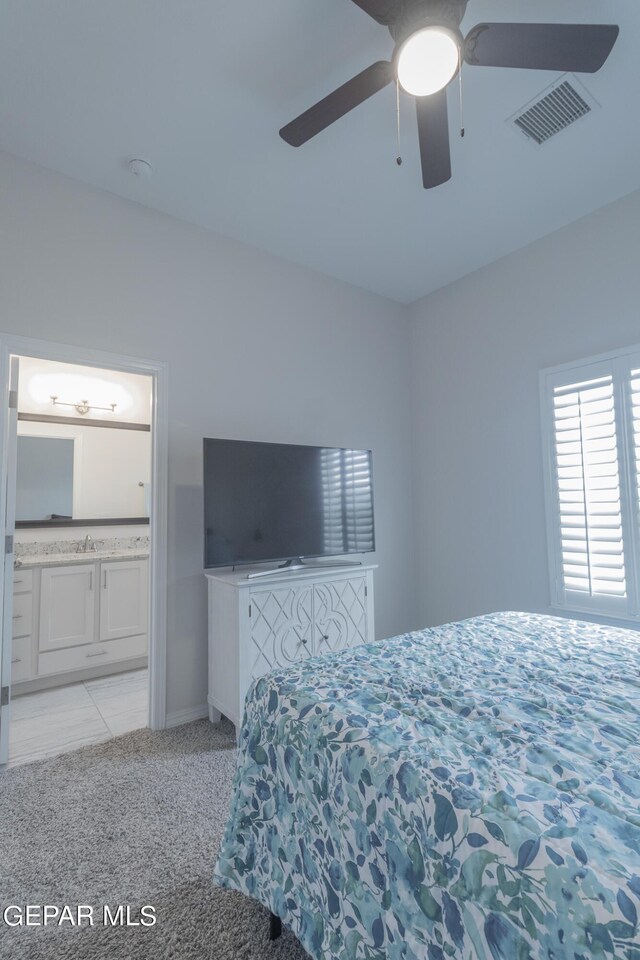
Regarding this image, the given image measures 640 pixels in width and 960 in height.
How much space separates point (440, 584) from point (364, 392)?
5.58 feet

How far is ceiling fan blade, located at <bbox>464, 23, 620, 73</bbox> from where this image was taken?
1374 mm

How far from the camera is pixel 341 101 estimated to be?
1.62m

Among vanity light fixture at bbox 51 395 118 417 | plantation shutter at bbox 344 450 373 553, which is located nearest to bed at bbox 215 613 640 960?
plantation shutter at bbox 344 450 373 553

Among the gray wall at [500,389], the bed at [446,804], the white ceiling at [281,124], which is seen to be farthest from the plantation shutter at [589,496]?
the bed at [446,804]

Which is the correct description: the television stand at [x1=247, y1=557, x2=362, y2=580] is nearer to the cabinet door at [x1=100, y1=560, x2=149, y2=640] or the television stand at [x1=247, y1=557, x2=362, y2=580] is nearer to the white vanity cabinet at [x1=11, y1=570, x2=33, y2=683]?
the cabinet door at [x1=100, y1=560, x2=149, y2=640]

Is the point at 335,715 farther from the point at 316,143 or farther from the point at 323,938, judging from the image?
the point at 316,143

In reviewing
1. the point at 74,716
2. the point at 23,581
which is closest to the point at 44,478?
the point at 23,581

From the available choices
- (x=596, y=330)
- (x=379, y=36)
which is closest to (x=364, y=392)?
(x=596, y=330)

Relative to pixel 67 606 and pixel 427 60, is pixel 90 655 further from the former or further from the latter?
pixel 427 60

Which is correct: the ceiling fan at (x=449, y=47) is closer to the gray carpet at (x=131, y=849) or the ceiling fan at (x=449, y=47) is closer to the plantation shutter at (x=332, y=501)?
the plantation shutter at (x=332, y=501)

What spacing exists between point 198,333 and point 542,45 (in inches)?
83.6

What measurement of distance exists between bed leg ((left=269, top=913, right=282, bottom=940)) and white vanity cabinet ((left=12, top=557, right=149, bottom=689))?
2.62 metres

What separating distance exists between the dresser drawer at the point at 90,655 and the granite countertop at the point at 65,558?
63 centimetres

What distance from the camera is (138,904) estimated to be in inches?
56.2
